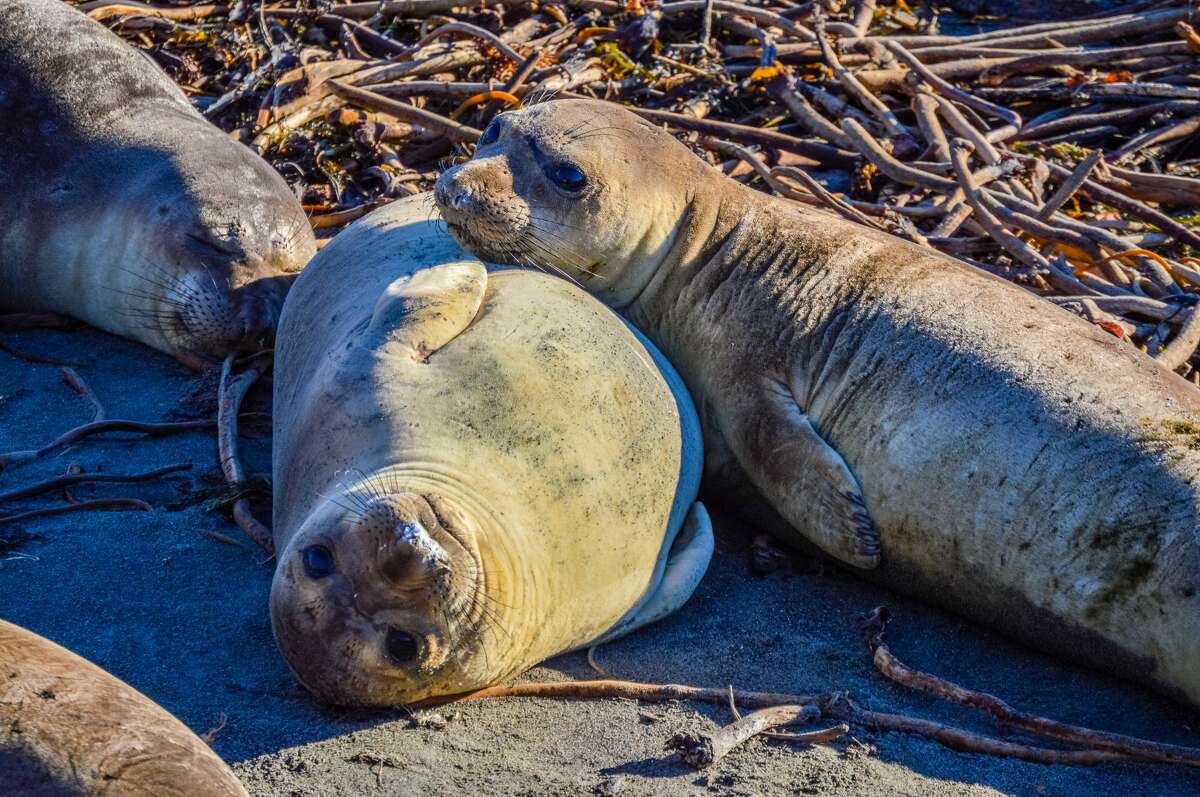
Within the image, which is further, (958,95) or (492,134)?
(958,95)

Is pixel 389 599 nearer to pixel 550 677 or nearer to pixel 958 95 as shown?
pixel 550 677

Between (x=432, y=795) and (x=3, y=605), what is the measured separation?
49.9 inches

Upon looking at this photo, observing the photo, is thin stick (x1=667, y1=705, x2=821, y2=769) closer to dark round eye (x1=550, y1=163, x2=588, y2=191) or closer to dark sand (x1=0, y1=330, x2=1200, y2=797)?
dark sand (x1=0, y1=330, x2=1200, y2=797)

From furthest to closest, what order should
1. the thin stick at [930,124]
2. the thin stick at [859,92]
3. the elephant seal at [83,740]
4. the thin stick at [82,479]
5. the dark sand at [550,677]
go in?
the thin stick at [859,92] → the thin stick at [930,124] → the thin stick at [82,479] → the dark sand at [550,677] → the elephant seal at [83,740]

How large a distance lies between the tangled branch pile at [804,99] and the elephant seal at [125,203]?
0.43 meters

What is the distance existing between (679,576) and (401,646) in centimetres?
95

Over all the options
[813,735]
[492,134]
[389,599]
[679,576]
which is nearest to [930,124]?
[492,134]

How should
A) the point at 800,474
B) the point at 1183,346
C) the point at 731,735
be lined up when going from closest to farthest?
the point at 731,735 < the point at 800,474 < the point at 1183,346

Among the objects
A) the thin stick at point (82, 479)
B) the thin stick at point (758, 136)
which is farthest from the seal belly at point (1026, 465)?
the thin stick at point (758, 136)

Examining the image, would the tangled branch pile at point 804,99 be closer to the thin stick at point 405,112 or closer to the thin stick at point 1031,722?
the thin stick at point 405,112

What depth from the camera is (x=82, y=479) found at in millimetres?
4352

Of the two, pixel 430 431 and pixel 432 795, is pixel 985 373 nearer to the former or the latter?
pixel 430 431

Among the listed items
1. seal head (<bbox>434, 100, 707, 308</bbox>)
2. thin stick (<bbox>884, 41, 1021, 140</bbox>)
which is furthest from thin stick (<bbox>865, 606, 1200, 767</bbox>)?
thin stick (<bbox>884, 41, 1021, 140</bbox>)

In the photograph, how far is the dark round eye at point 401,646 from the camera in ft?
10.6
